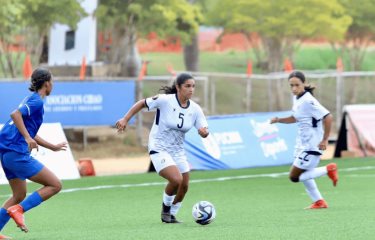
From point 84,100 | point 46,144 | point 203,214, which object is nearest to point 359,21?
point 84,100

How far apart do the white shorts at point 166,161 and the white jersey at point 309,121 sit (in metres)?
2.49

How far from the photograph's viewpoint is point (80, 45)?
144 feet

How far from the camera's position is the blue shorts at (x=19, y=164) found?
12.4 metres

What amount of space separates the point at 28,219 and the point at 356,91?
27988 millimetres

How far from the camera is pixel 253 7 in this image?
165ft

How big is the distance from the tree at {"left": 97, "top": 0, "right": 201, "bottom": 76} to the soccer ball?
92.4 ft

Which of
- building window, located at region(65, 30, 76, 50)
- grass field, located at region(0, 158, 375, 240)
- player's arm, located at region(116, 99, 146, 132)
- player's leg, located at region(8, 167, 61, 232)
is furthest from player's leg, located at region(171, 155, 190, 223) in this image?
building window, located at region(65, 30, 76, 50)

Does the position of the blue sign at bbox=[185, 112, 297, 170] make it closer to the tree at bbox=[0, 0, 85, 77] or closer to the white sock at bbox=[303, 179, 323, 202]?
the white sock at bbox=[303, 179, 323, 202]

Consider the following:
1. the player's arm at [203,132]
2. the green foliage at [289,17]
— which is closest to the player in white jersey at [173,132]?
the player's arm at [203,132]

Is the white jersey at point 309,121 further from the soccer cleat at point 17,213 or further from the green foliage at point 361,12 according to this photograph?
the green foliage at point 361,12

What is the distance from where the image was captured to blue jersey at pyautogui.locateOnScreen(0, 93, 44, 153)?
1231 centimetres

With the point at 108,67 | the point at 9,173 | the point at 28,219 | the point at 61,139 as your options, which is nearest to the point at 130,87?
the point at 61,139

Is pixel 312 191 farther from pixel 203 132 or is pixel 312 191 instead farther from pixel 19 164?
pixel 19 164

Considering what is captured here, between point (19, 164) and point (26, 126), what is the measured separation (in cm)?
40
